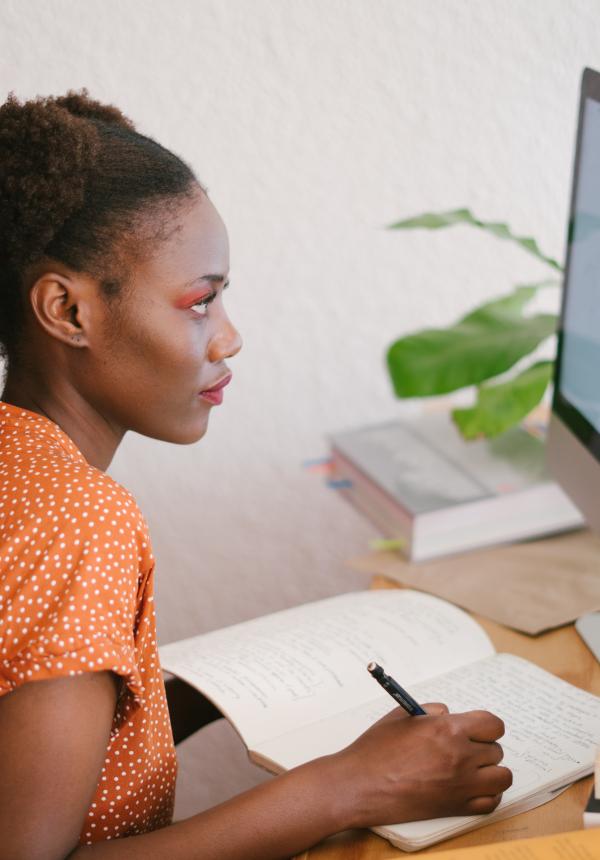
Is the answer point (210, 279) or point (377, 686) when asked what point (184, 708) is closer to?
point (377, 686)

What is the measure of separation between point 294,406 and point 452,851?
Result: 1.03 metres

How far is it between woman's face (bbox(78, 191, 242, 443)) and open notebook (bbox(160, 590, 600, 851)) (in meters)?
0.19

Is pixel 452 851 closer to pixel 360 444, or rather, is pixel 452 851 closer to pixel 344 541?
pixel 360 444

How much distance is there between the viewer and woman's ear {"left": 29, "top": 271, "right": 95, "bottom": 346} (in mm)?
790

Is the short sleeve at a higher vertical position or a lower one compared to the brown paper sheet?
higher

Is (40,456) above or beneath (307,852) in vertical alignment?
above

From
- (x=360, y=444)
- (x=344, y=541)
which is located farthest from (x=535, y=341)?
(x=344, y=541)

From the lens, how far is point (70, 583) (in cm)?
65

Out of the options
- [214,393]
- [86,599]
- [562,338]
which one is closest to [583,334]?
[562,338]

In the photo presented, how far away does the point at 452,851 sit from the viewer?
0.60m

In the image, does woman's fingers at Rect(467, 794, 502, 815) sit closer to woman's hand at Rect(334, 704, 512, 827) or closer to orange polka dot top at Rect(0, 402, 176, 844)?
woman's hand at Rect(334, 704, 512, 827)

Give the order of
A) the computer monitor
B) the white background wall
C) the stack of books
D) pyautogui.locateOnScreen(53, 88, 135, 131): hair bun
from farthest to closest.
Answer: the white background wall → the stack of books → the computer monitor → pyautogui.locateOnScreen(53, 88, 135, 131): hair bun

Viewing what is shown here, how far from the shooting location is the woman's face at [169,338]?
80 centimetres

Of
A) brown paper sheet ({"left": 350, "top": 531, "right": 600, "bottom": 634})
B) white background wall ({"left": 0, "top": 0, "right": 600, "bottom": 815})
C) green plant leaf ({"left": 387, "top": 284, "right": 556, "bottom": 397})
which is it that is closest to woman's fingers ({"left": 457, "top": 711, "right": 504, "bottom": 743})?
brown paper sheet ({"left": 350, "top": 531, "right": 600, "bottom": 634})
